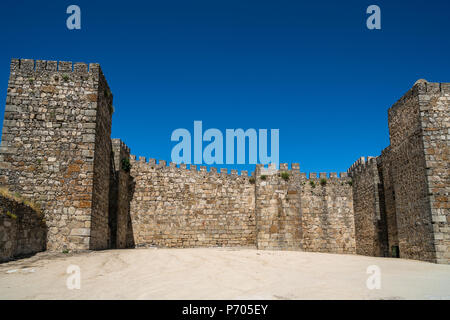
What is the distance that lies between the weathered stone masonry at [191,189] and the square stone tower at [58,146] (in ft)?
0.11

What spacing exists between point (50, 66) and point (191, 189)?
905cm

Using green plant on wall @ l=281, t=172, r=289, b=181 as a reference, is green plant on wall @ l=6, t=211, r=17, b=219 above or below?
below

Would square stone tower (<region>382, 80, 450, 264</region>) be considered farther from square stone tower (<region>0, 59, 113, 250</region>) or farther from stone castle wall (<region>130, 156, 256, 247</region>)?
square stone tower (<region>0, 59, 113, 250</region>)

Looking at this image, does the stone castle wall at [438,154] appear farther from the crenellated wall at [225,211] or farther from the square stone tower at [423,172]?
the crenellated wall at [225,211]

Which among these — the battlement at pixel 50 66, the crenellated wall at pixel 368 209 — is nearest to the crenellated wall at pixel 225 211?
the crenellated wall at pixel 368 209

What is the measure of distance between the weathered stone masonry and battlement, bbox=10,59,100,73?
0.04 metres

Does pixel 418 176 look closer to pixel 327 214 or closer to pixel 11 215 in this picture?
pixel 327 214

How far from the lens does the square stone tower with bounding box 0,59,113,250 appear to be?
11289 millimetres

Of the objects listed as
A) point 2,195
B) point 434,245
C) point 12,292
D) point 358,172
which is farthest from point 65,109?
point 358,172

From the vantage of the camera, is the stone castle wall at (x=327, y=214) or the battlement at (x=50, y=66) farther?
the stone castle wall at (x=327, y=214)

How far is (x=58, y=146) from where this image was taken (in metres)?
11.8

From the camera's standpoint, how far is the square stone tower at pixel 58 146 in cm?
1129

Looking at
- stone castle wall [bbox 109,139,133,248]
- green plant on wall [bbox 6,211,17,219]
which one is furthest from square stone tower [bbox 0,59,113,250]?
stone castle wall [bbox 109,139,133,248]

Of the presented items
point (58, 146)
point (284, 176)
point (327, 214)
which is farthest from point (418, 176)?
point (58, 146)
